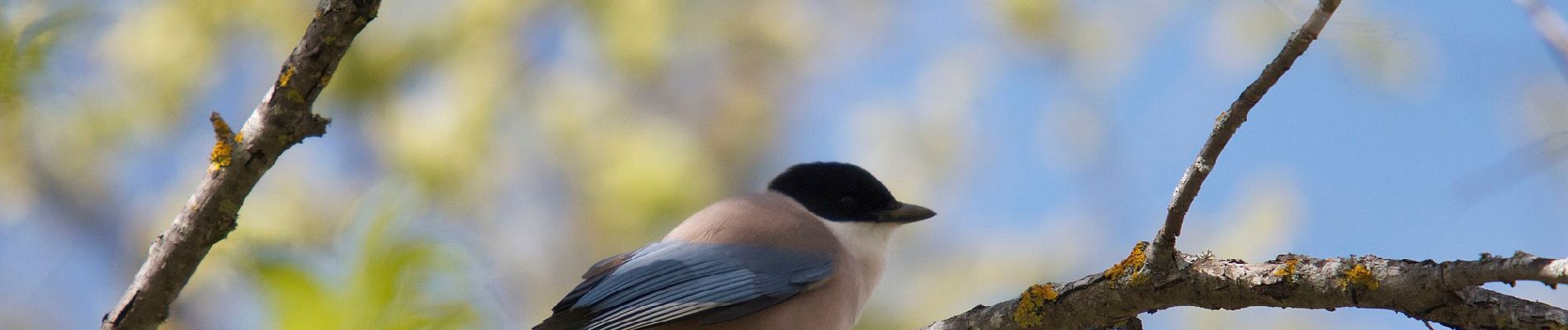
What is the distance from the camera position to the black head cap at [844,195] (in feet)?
15.0

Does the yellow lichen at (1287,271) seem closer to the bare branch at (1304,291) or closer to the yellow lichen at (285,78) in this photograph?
the bare branch at (1304,291)

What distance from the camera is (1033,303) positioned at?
2785mm

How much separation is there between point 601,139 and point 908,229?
2.22 m

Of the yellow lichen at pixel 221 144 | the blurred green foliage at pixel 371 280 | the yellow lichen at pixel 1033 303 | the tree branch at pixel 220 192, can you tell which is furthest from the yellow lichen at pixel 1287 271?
the yellow lichen at pixel 221 144

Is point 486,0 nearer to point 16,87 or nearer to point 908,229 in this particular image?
point 908,229

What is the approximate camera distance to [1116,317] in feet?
8.83

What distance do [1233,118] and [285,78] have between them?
1.83m

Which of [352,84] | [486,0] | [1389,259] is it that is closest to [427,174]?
[352,84]

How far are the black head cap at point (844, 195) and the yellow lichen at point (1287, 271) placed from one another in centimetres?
217

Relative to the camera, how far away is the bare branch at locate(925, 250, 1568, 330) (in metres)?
2.07

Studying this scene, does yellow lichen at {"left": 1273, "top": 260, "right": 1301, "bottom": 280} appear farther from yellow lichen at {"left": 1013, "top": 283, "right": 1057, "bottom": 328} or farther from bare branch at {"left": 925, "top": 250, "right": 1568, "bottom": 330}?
yellow lichen at {"left": 1013, "top": 283, "right": 1057, "bottom": 328}

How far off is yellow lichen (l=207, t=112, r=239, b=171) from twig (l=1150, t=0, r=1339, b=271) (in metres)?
1.89

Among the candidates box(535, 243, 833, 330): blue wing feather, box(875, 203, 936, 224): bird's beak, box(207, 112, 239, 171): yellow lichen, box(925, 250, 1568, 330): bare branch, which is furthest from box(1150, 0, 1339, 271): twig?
box(875, 203, 936, 224): bird's beak

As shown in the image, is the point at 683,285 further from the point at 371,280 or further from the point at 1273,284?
the point at 371,280
